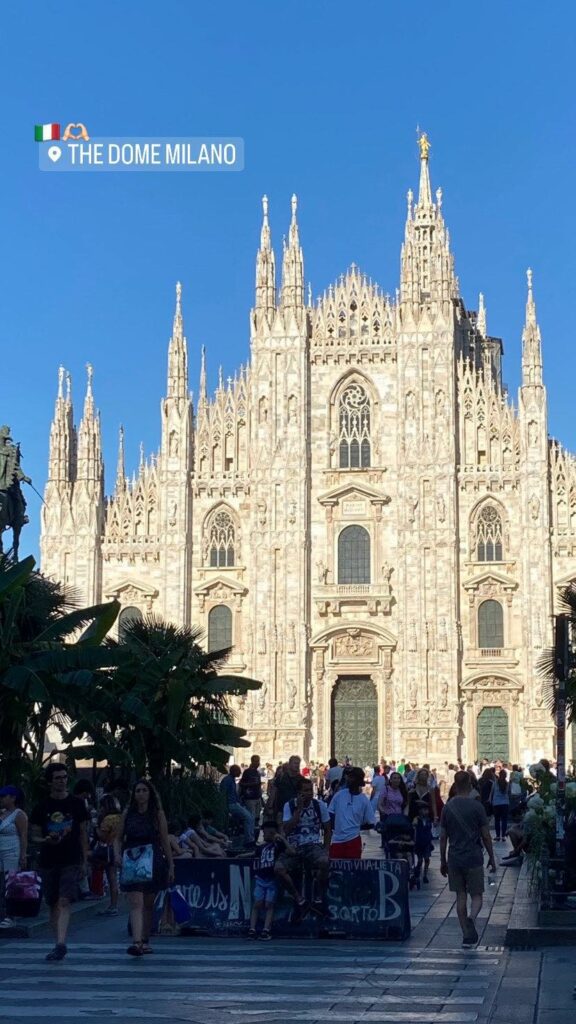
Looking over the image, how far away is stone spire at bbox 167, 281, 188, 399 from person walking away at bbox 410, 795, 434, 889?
30.7 m

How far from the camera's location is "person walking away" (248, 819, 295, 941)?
14.2 metres

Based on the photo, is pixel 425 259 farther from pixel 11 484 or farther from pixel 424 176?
pixel 11 484

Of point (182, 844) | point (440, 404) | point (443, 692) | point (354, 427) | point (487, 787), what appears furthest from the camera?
point (354, 427)

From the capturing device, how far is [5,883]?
50.1 ft

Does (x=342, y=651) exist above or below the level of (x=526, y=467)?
below

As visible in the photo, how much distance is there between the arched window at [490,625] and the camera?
47.2 meters

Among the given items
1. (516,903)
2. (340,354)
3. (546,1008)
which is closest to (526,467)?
(340,354)

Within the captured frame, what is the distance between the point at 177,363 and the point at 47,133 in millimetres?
22377

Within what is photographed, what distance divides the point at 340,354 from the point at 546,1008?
40023mm

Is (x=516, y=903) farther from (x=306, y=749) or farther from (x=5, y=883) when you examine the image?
(x=306, y=749)

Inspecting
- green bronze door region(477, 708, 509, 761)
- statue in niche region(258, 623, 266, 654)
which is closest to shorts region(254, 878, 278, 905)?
green bronze door region(477, 708, 509, 761)

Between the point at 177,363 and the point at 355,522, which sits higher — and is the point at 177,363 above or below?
above

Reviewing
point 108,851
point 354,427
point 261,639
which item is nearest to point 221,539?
point 261,639

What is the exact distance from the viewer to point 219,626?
49375 millimetres
